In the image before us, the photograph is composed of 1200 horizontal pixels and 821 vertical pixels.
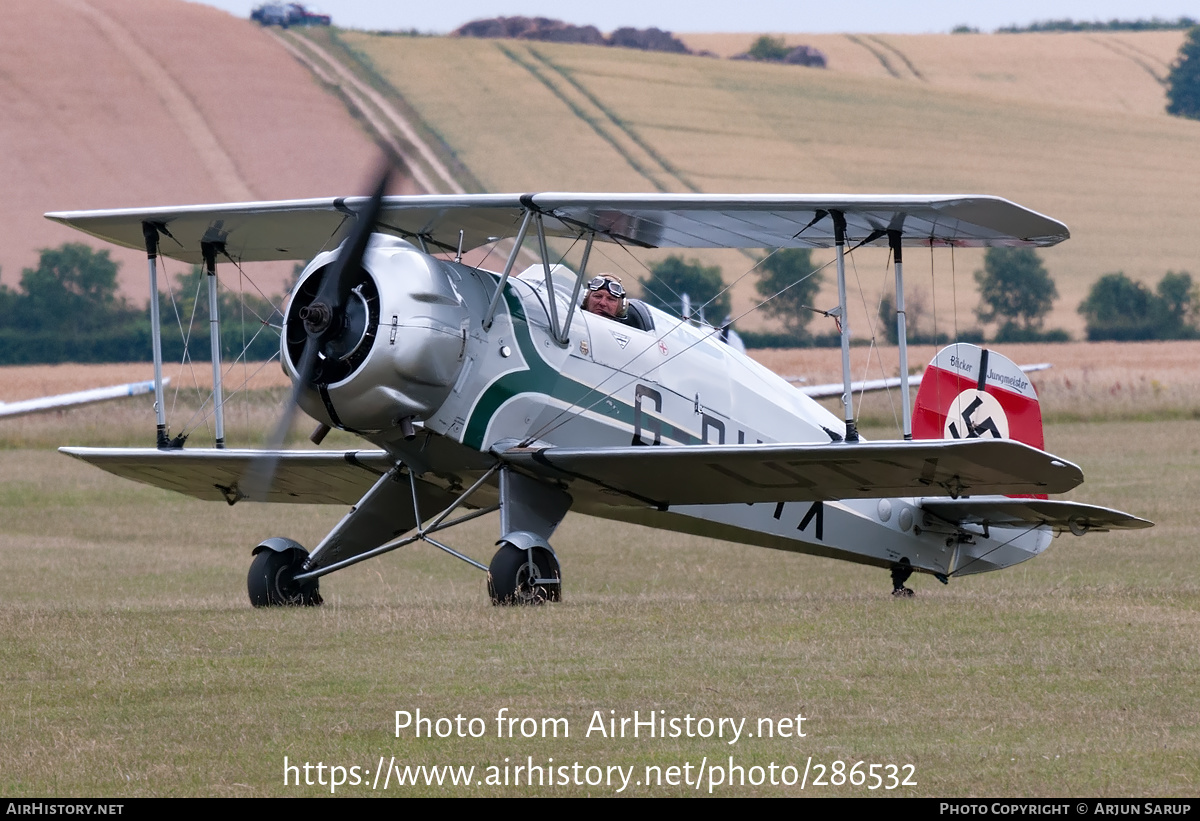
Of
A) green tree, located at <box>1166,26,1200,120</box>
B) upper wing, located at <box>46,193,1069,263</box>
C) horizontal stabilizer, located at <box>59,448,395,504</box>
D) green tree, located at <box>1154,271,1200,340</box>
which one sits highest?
green tree, located at <box>1166,26,1200,120</box>

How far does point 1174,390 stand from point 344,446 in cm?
1979

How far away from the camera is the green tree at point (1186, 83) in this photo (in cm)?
9188

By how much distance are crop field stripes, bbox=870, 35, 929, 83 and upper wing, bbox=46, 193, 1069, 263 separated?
293 ft

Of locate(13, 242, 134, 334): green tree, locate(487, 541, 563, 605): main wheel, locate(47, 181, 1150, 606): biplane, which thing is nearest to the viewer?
locate(47, 181, 1150, 606): biplane

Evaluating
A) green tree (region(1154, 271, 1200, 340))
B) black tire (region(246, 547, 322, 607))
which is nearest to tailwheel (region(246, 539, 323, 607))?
black tire (region(246, 547, 322, 607))

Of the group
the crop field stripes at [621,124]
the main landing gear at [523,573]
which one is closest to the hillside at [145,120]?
the crop field stripes at [621,124]

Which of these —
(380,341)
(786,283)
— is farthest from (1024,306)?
(380,341)

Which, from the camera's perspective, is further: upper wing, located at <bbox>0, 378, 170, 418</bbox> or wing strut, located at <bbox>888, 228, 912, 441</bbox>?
upper wing, located at <bbox>0, 378, 170, 418</bbox>

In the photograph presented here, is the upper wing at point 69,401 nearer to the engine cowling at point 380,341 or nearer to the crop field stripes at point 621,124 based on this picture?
the engine cowling at point 380,341

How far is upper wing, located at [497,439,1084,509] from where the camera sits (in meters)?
9.88

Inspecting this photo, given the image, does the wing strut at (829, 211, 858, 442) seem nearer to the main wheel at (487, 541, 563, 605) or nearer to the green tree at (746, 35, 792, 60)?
the main wheel at (487, 541, 563, 605)

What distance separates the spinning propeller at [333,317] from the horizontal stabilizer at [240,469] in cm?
161

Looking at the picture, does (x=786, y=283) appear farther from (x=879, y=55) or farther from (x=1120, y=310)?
(x=879, y=55)

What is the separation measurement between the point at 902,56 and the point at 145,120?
159 feet
